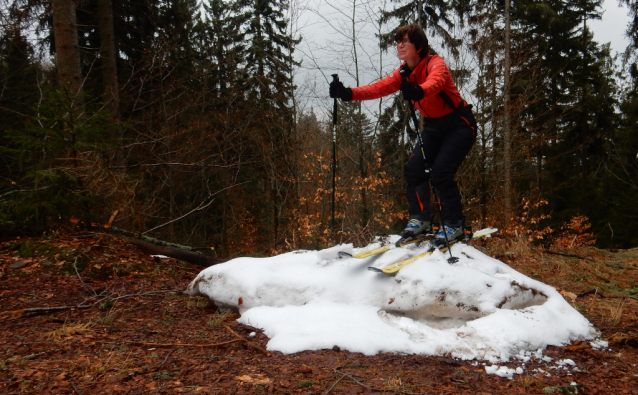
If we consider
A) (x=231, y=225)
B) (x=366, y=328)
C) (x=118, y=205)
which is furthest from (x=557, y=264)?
(x=231, y=225)

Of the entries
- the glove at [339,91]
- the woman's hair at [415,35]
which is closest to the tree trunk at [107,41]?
the glove at [339,91]

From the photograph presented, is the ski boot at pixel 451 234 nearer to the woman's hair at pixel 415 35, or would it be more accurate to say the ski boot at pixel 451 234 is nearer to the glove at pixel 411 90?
the glove at pixel 411 90

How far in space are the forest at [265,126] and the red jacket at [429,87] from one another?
3.62 meters

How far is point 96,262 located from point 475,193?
11034mm

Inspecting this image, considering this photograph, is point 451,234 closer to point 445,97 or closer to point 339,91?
point 445,97

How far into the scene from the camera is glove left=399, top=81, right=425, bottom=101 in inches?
126

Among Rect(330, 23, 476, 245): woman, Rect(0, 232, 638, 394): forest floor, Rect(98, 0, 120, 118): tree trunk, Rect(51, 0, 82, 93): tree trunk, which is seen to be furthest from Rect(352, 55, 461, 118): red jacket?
Rect(98, 0, 120, 118): tree trunk

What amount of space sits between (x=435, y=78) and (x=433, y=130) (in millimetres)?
783

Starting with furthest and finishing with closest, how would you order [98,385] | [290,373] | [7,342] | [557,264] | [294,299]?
[557,264]
[294,299]
[7,342]
[290,373]
[98,385]

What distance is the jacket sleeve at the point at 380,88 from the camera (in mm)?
4140

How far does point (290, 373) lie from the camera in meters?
2.14

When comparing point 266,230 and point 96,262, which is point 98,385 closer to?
point 96,262

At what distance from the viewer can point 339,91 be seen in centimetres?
410

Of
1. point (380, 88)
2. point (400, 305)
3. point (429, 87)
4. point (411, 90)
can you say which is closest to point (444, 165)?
point (429, 87)
